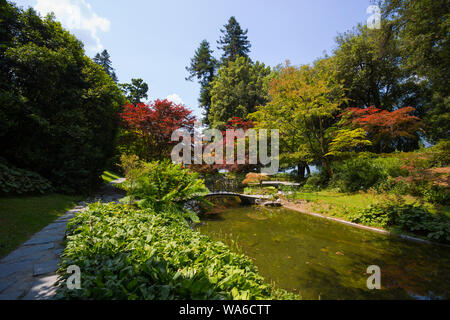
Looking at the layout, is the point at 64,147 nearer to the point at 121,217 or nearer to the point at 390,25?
the point at 121,217

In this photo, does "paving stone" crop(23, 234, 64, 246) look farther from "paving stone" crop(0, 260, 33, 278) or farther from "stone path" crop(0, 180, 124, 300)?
"paving stone" crop(0, 260, 33, 278)

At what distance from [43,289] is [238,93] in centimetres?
1897

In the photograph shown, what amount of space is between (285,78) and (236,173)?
7.33 m

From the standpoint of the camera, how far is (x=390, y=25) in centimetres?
798

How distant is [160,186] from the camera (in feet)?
19.4

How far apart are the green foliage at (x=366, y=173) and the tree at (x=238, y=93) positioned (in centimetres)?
1043

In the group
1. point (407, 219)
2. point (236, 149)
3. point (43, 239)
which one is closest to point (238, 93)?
point (236, 149)

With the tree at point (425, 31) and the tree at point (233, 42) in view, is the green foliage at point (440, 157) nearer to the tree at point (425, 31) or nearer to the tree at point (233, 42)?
the tree at point (425, 31)

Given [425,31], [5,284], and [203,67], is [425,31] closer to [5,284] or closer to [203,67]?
[5,284]

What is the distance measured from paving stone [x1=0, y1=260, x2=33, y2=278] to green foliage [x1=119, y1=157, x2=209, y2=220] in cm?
261

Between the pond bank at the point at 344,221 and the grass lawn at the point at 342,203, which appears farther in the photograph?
the grass lawn at the point at 342,203

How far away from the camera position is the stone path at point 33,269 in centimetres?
200

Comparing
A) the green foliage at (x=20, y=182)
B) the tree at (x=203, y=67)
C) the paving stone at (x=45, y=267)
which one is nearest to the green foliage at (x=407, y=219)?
the paving stone at (x=45, y=267)
